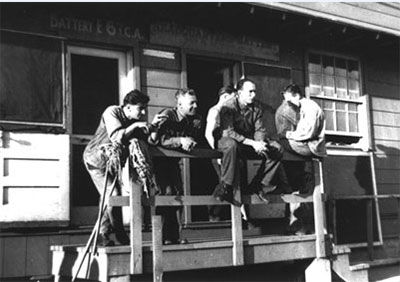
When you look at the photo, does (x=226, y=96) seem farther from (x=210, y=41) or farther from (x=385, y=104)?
(x=385, y=104)

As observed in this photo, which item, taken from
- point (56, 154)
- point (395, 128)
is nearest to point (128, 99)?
point (56, 154)

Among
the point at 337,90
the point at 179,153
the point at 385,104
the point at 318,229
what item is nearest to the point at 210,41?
the point at 337,90

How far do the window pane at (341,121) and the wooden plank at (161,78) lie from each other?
3.34 metres

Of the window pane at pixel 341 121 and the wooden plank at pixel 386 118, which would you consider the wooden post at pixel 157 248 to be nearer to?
the window pane at pixel 341 121

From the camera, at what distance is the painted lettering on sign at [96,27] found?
673 centimetres

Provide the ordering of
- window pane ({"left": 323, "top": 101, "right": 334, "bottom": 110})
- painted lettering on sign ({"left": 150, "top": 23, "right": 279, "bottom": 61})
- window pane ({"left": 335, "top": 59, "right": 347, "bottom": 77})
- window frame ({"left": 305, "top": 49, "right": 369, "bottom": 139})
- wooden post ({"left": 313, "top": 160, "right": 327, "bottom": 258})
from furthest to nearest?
window pane ({"left": 335, "top": 59, "right": 347, "bottom": 77}) → window pane ({"left": 323, "top": 101, "right": 334, "bottom": 110}) → window frame ({"left": 305, "top": 49, "right": 369, "bottom": 139}) → painted lettering on sign ({"left": 150, "top": 23, "right": 279, "bottom": 61}) → wooden post ({"left": 313, "top": 160, "right": 327, "bottom": 258})

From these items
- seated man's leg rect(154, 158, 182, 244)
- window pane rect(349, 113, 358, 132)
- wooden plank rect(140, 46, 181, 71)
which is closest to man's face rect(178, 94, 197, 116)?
seated man's leg rect(154, 158, 182, 244)

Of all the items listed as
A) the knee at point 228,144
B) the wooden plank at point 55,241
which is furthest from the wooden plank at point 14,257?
the knee at point 228,144

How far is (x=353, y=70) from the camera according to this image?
32.3ft

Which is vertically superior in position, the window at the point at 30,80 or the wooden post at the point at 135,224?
the window at the point at 30,80

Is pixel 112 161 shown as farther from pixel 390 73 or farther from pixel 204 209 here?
pixel 390 73

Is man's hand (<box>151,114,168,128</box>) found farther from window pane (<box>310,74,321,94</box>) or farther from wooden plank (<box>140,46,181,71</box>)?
window pane (<box>310,74,321,94</box>)

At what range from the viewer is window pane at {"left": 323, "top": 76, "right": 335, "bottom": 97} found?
9.43m

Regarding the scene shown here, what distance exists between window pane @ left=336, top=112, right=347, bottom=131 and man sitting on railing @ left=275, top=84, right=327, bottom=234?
2832 millimetres
